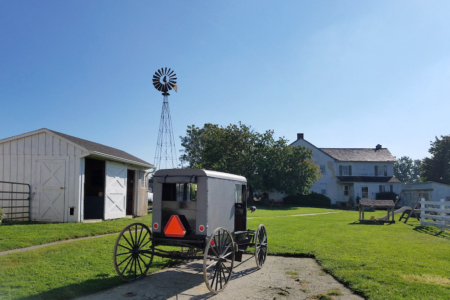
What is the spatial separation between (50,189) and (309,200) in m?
33.8

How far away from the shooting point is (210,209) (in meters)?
7.20

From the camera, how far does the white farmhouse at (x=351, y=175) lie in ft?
152

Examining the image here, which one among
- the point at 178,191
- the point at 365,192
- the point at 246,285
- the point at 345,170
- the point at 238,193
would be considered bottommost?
the point at 246,285

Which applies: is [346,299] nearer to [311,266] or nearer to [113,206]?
[311,266]

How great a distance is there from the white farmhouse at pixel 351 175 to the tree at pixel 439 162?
1095 centimetres

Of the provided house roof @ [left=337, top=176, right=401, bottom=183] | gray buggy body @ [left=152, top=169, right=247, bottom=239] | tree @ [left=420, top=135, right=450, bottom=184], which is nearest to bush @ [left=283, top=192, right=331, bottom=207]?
house roof @ [left=337, top=176, right=401, bottom=183]

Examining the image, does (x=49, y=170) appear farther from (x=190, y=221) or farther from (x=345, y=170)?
(x=345, y=170)

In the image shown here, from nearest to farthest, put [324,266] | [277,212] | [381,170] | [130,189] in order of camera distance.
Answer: [324,266], [130,189], [277,212], [381,170]

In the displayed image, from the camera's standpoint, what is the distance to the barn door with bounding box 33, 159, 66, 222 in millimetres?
16250

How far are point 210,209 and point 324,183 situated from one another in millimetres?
42588

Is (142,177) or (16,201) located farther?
(142,177)

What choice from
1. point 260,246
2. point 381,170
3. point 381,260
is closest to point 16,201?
point 260,246

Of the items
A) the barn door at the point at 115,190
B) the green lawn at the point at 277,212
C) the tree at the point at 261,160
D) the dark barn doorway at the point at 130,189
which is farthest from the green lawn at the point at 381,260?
the tree at the point at 261,160

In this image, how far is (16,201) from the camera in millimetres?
16156
